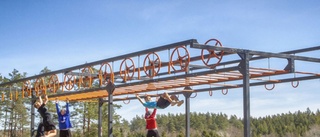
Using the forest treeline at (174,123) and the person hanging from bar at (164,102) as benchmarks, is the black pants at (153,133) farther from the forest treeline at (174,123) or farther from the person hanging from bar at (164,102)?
the forest treeline at (174,123)

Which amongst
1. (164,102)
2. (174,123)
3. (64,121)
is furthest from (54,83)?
(174,123)

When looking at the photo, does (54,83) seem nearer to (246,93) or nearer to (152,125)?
(152,125)

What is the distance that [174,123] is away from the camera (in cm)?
4884

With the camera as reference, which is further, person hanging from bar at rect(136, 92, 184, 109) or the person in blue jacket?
the person in blue jacket

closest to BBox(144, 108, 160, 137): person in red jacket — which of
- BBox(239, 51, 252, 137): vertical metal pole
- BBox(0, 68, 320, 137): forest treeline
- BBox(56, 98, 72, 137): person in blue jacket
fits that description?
BBox(56, 98, 72, 137): person in blue jacket

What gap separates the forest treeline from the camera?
34.1 m

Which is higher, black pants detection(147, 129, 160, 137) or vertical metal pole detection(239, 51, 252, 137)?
vertical metal pole detection(239, 51, 252, 137)

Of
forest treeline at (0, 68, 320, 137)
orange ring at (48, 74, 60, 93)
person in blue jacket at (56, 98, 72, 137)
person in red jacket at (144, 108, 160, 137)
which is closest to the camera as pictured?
person in red jacket at (144, 108, 160, 137)

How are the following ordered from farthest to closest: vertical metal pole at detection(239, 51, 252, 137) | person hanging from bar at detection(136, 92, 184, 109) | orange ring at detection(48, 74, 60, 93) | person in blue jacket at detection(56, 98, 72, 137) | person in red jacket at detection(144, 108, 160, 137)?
orange ring at detection(48, 74, 60, 93), person in blue jacket at detection(56, 98, 72, 137), person in red jacket at detection(144, 108, 160, 137), person hanging from bar at detection(136, 92, 184, 109), vertical metal pole at detection(239, 51, 252, 137)

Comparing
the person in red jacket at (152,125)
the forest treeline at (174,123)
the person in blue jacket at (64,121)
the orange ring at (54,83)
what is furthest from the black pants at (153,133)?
the forest treeline at (174,123)

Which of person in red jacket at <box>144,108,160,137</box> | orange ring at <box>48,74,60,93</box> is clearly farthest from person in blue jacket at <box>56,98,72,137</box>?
person in red jacket at <box>144,108,160,137</box>

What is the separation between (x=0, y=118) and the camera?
139ft

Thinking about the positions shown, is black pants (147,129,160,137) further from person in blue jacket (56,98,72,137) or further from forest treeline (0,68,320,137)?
forest treeline (0,68,320,137)

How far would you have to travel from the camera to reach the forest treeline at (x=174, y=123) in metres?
34.1
